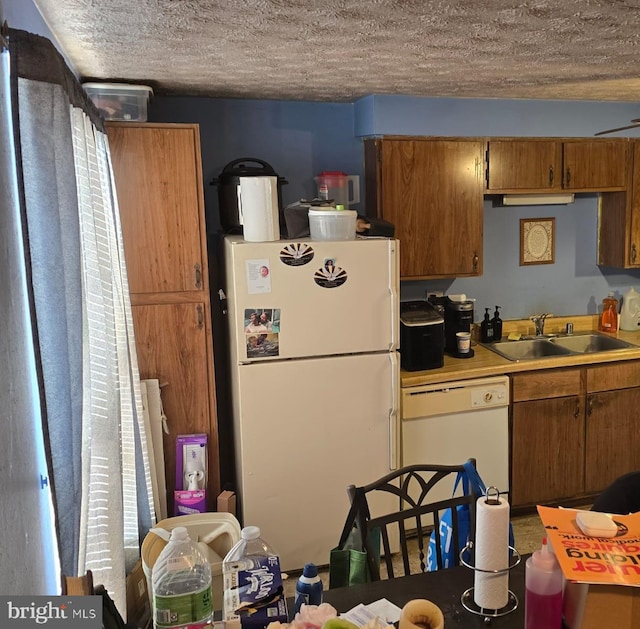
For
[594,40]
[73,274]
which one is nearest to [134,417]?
[73,274]

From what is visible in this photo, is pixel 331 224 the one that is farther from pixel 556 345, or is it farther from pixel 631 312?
pixel 631 312

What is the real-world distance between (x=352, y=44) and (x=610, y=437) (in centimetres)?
260

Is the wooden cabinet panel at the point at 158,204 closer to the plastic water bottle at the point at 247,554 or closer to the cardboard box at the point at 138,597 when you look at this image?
the cardboard box at the point at 138,597

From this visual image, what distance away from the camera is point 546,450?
3.30m

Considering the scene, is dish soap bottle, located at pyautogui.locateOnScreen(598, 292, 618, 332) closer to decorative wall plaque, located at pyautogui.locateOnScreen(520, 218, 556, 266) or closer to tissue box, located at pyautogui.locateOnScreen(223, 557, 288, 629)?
decorative wall plaque, located at pyautogui.locateOnScreen(520, 218, 556, 266)

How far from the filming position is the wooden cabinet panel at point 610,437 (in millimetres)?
3357

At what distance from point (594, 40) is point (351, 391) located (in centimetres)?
168

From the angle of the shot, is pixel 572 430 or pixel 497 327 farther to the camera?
pixel 497 327

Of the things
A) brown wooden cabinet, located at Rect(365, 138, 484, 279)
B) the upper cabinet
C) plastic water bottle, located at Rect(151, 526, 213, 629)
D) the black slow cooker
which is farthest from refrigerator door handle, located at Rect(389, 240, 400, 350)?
plastic water bottle, located at Rect(151, 526, 213, 629)

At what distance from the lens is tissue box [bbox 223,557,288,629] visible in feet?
4.05

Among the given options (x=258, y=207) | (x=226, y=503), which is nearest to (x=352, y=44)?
(x=258, y=207)

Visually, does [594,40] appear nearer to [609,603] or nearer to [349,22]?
[349,22]

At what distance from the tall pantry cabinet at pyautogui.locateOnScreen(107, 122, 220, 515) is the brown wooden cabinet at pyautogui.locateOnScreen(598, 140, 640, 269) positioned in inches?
99.5

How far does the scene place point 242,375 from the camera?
2.69m
